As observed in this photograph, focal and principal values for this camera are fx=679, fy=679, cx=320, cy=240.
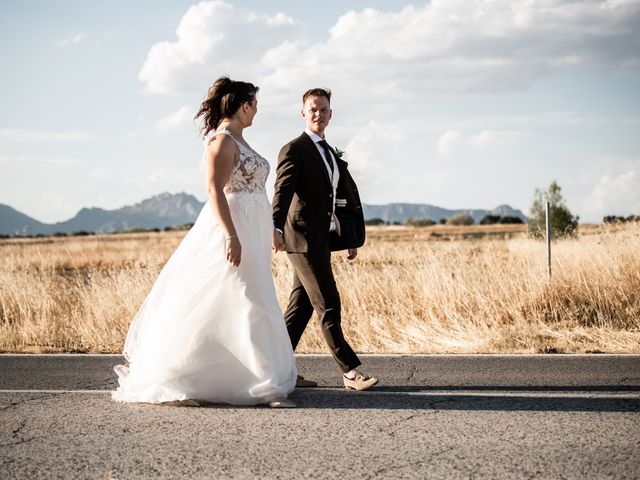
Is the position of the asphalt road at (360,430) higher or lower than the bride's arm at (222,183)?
lower

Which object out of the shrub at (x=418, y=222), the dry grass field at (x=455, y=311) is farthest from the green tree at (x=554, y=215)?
the shrub at (x=418, y=222)

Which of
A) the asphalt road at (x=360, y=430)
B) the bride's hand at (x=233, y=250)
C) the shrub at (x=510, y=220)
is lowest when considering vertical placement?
the asphalt road at (x=360, y=430)

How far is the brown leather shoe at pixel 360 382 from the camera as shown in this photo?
5.53 metres

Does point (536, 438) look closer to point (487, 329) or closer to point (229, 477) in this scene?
point (229, 477)

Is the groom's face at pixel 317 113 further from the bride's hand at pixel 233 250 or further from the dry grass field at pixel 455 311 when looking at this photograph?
the dry grass field at pixel 455 311

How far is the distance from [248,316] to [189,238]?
0.81 m

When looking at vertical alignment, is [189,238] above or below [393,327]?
above

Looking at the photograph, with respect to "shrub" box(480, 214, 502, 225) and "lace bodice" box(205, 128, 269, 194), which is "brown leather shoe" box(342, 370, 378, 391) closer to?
"lace bodice" box(205, 128, 269, 194)

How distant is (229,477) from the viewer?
351cm

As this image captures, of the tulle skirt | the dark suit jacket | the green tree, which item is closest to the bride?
the tulle skirt

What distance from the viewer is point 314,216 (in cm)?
569

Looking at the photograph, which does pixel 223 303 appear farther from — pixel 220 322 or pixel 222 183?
pixel 222 183

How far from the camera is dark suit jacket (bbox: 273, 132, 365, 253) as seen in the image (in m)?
5.64

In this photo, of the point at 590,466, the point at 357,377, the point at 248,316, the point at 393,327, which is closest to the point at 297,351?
the point at 393,327
